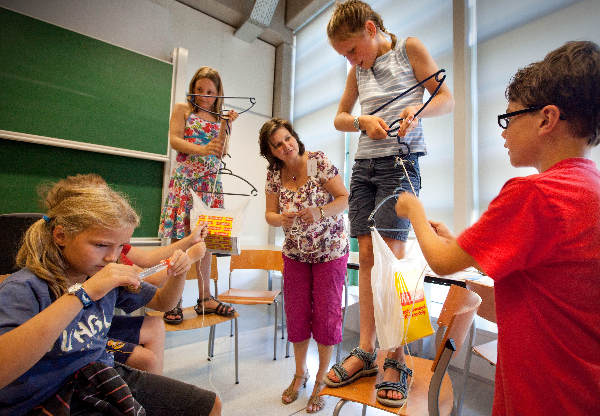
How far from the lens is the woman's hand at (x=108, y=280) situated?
29.1 inches

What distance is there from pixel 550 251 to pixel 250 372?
2003mm

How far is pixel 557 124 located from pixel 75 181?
49.8 inches

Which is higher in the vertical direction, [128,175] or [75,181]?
[128,175]

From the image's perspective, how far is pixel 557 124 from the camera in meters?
0.65

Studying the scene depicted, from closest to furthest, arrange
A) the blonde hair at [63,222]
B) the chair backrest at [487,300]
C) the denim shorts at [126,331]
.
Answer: the blonde hair at [63,222]
the denim shorts at [126,331]
the chair backrest at [487,300]

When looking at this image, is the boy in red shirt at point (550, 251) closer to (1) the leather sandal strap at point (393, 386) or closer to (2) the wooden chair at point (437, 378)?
(2) the wooden chair at point (437, 378)

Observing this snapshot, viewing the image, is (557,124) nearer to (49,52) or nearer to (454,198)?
(454,198)

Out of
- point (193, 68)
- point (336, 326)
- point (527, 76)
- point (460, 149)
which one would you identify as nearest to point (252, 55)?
point (193, 68)

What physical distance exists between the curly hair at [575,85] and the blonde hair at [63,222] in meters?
1.05

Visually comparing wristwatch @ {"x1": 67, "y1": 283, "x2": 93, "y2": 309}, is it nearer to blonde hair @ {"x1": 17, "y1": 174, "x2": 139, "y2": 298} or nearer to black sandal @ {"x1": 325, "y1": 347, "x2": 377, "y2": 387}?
blonde hair @ {"x1": 17, "y1": 174, "x2": 139, "y2": 298}

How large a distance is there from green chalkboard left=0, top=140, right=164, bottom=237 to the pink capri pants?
6.06 ft

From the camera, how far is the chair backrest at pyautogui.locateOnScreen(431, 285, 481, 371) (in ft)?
2.37

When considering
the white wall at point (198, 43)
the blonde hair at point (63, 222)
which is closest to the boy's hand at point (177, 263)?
the blonde hair at point (63, 222)

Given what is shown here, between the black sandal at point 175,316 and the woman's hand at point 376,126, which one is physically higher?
the woman's hand at point 376,126
